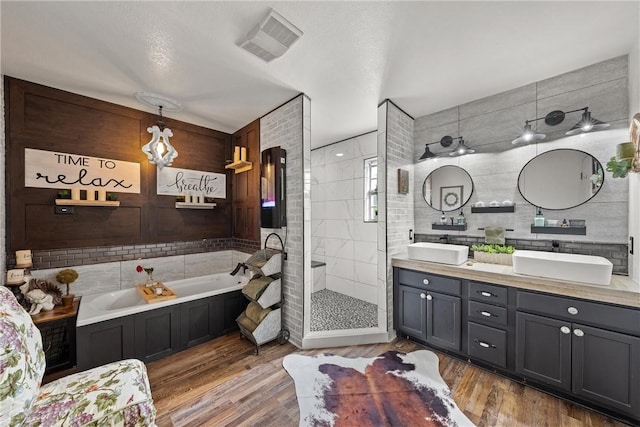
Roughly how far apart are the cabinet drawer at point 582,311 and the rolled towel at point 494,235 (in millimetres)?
684

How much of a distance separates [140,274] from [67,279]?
0.69 m

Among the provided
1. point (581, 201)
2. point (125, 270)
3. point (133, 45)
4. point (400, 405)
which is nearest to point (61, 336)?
point (125, 270)

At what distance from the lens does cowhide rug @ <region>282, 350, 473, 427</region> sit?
1.73m

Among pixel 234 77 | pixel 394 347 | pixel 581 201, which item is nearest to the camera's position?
pixel 581 201

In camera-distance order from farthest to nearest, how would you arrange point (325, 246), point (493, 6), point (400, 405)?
point (325, 246) < point (400, 405) < point (493, 6)

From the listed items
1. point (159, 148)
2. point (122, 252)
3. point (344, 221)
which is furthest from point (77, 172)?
point (344, 221)

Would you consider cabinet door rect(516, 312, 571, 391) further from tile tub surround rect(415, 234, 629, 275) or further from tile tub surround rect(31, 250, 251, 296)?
tile tub surround rect(31, 250, 251, 296)

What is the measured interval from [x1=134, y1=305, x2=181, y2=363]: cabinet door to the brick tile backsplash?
3.28 ft

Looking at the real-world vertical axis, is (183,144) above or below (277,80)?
below

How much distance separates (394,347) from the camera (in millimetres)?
2693

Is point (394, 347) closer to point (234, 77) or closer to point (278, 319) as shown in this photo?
point (278, 319)

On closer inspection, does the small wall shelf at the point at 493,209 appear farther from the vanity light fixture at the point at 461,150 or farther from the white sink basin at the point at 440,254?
the vanity light fixture at the point at 461,150

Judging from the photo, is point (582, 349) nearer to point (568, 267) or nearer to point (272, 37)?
point (568, 267)

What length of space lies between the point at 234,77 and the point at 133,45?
2.59 feet
